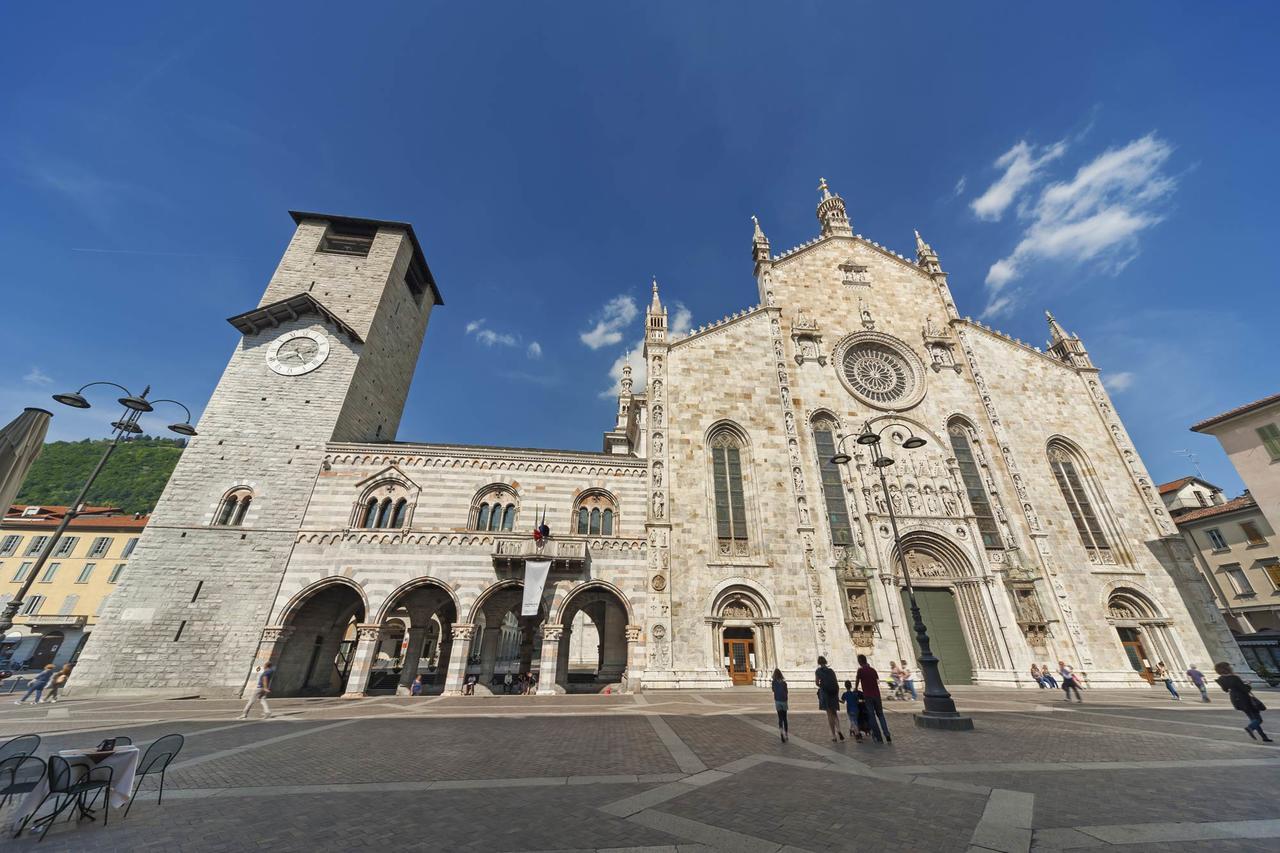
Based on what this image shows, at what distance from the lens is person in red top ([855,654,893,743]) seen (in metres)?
9.48

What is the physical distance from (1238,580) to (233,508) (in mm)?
55979

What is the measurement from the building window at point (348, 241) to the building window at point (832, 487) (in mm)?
28458

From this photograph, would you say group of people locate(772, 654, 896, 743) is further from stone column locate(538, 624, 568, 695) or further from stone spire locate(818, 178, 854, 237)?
stone spire locate(818, 178, 854, 237)

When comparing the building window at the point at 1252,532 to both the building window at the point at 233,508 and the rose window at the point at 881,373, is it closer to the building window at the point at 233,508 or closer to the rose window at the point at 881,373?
the rose window at the point at 881,373

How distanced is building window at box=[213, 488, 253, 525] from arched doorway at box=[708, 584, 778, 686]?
2095 centimetres

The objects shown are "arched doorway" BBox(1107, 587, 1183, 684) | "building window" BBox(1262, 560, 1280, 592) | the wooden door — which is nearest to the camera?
the wooden door

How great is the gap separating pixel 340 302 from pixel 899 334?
1296 inches

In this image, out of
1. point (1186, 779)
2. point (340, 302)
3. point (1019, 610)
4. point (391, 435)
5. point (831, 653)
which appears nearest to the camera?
point (1186, 779)

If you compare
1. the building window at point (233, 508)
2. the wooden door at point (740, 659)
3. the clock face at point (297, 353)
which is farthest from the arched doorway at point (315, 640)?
the wooden door at point (740, 659)

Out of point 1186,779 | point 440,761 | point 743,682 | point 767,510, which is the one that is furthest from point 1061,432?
point 440,761

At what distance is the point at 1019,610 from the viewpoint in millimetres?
21828

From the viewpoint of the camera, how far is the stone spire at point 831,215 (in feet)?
106

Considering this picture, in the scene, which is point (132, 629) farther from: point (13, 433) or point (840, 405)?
point (840, 405)

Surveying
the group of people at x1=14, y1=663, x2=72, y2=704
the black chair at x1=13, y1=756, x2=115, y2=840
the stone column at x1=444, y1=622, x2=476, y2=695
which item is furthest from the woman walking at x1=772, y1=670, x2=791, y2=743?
the group of people at x1=14, y1=663, x2=72, y2=704
